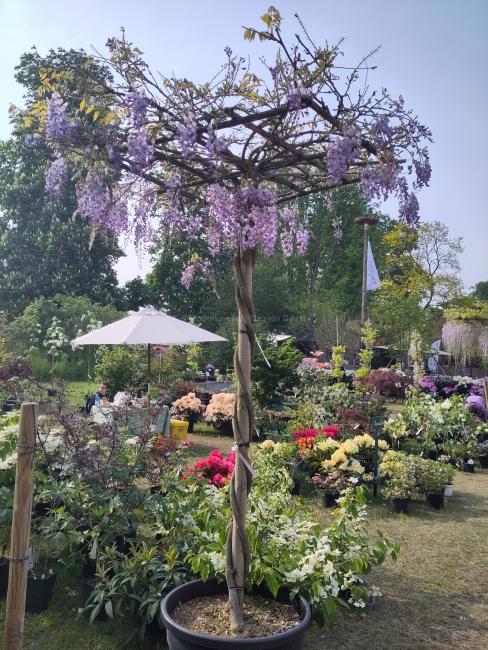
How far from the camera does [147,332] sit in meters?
7.98

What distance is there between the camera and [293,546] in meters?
3.12

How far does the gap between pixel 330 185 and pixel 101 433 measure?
7.89 ft

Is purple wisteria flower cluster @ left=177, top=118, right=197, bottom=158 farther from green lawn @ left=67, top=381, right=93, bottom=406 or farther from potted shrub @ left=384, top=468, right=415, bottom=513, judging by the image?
green lawn @ left=67, top=381, right=93, bottom=406

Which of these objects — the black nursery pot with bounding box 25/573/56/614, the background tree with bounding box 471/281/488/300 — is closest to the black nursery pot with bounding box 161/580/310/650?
the black nursery pot with bounding box 25/573/56/614

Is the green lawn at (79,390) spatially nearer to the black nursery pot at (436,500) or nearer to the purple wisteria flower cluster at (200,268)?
the black nursery pot at (436,500)

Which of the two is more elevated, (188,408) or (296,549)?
(188,408)

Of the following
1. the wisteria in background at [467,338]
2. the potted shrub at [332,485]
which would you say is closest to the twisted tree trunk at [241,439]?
the potted shrub at [332,485]

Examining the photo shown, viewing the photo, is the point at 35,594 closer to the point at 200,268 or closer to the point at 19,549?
the point at 19,549

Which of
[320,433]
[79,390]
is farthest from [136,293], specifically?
[320,433]

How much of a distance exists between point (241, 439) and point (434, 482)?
13.3 ft

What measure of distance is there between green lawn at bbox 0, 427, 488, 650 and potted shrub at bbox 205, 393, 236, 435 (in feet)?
13.4

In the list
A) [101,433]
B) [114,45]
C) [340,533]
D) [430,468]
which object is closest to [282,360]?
[430,468]

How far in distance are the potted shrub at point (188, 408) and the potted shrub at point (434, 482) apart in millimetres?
4357

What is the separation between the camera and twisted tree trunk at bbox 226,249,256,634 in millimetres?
2529
